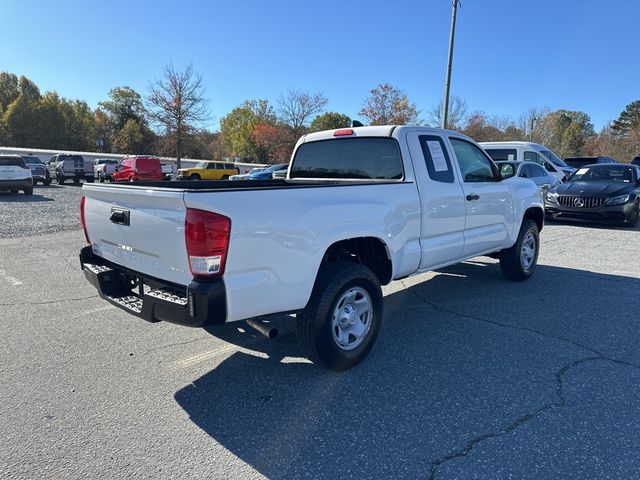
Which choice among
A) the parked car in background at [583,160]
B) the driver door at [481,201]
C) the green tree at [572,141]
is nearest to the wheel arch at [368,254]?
the driver door at [481,201]

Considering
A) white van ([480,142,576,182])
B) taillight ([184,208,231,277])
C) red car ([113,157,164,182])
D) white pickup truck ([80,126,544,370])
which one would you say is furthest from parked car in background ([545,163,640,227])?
red car ([113,157,164,182])

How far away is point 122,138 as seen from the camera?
67938 millimetres

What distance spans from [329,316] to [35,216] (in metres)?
12.7

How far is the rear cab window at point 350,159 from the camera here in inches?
174

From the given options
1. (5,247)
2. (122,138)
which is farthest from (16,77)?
(5,247)

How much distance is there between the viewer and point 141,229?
3080 mm

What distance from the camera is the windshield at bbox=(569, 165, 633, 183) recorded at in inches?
476

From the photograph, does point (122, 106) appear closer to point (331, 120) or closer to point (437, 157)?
point (331, 120)

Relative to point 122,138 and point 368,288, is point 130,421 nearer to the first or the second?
point 368,288

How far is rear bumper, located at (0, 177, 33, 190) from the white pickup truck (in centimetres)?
1784

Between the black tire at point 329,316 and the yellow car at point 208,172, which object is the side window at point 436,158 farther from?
the yellow car at point 208,172

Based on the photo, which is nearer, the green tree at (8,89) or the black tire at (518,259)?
the black tire at (518,259)

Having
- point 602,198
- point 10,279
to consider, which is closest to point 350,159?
point 10,279

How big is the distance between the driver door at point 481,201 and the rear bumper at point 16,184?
1937cm
